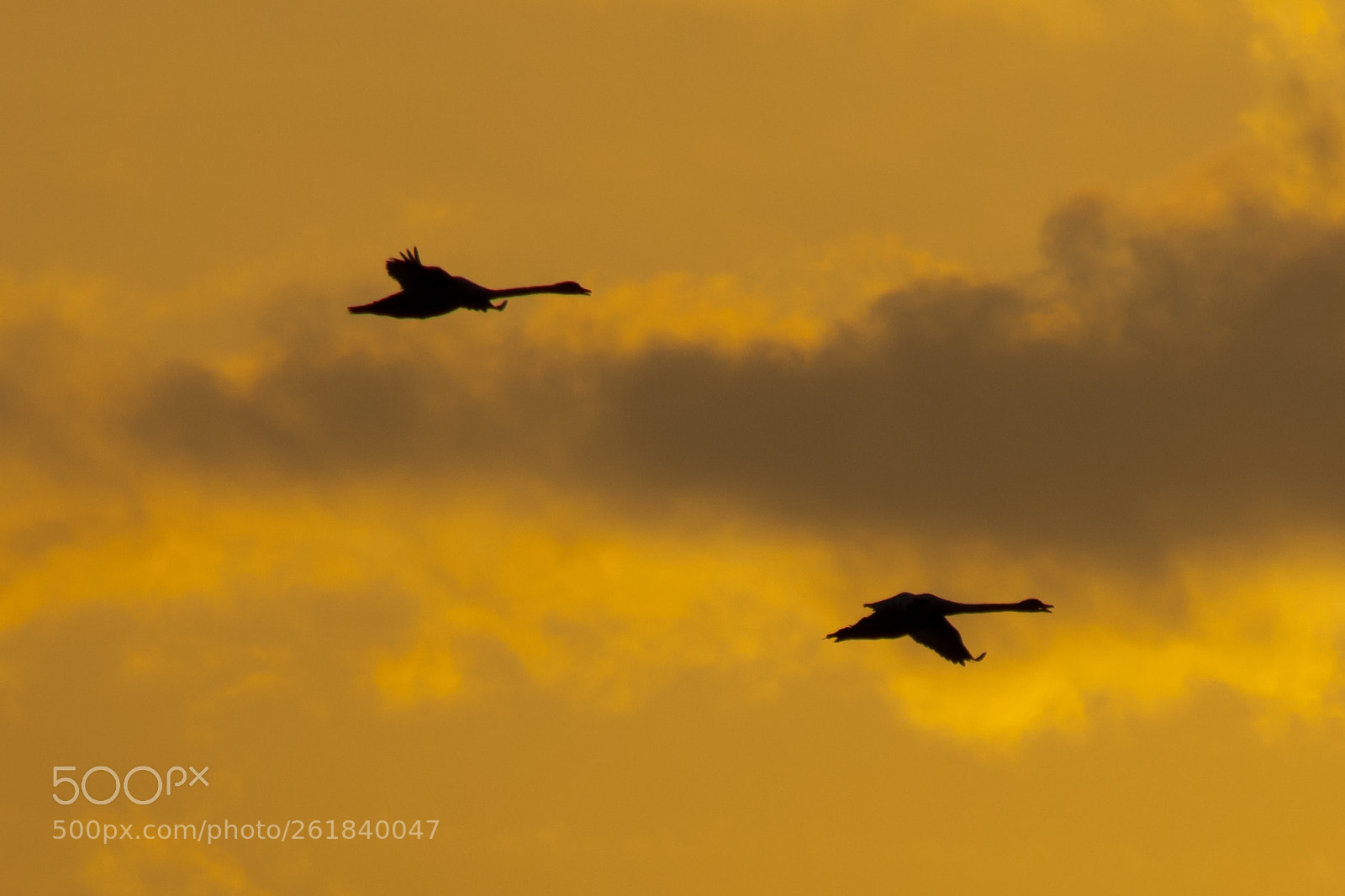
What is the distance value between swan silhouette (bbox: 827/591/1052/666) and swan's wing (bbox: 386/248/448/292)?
1838cm

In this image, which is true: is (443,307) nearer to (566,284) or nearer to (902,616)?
(566,284)

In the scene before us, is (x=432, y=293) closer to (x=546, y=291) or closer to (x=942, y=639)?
(x=546, y=291)

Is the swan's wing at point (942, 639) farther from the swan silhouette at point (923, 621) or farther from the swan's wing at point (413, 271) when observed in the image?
the swan's wing at point (413, 271)

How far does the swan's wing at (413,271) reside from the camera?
75.5 m

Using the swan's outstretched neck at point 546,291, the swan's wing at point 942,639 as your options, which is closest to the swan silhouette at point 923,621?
the swan's wing at point 942,639

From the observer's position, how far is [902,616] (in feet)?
251

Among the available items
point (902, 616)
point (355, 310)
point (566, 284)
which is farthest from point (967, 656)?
point (355, 310)

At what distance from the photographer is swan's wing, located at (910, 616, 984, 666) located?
7788 cm

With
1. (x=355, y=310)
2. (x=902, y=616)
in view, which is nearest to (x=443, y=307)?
(x=355, y=310)

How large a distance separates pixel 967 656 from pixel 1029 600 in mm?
5307

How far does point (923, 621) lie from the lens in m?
77.2

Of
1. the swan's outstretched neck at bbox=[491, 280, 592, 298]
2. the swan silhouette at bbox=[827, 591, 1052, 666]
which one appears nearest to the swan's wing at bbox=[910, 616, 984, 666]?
the swan silhouette at bbox=[827, 591, 1052, 666]

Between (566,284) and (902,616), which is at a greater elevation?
(566,284)

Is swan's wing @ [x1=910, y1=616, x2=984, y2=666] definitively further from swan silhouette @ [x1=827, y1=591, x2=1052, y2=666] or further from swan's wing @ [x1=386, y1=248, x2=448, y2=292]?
swan's wing @ [x1=386, y1=248, x2=448, y2=292]
